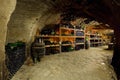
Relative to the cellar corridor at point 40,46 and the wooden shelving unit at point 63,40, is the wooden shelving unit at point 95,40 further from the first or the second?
the cellar corridor at point 40,46

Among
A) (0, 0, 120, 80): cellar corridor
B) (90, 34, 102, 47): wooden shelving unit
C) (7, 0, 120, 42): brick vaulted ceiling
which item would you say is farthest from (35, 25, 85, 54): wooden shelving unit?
(90, 34, 102, 47): wooden shelving unit

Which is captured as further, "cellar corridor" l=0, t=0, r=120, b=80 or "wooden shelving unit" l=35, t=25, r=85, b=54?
"wooden shelving unit" l=35, t=25, r=85, b=54

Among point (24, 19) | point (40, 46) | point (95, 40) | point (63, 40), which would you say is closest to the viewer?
point (24, 19)

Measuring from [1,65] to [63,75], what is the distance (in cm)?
219

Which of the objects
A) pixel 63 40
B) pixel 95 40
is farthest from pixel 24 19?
pixel 95 40

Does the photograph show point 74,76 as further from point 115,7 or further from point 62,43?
point 62,43

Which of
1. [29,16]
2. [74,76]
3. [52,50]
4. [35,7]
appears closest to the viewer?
[74,76]

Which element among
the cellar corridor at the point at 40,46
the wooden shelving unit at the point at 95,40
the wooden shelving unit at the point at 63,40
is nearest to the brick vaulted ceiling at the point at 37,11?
the cellar corridor at the point at 40,46

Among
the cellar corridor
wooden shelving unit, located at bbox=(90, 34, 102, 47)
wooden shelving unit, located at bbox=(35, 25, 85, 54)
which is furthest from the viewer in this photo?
wooden shelving unit, located at bbox=(90, 34, 102, 47)

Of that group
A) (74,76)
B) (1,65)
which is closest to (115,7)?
(74,76)

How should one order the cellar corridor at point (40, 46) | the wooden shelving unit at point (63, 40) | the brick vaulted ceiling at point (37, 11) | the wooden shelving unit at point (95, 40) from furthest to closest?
the wooden shelving unit at point (95, 40) → the wooden shelving unit at point (63, 40) → the brick vaulted ceiling at point (37, 11) → the cellar corridor at point (40, 46)

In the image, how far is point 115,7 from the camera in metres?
4.48

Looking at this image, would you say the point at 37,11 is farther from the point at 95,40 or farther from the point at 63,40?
the point at 95,40

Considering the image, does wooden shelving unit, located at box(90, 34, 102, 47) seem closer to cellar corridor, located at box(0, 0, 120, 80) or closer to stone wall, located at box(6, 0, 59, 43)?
cellar corridor, located at box(0, 0, 120, 80)
